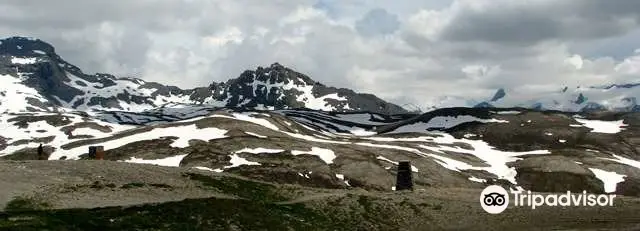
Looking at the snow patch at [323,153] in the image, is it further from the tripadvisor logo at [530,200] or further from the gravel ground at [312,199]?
the gravel ground at [312,199]

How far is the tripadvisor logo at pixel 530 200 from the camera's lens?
246 ft

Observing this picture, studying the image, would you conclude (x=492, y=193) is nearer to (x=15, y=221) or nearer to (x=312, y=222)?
(x=312, y=222)

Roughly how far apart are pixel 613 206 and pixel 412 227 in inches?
1061

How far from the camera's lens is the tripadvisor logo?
246 feet

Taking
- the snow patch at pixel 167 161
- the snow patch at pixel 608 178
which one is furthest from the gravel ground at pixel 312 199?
the snow patch at pixel 608 178

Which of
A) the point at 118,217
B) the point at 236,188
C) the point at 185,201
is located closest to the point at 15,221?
the point at 118,217

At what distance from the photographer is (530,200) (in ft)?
259

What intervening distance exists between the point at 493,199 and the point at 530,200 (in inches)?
220

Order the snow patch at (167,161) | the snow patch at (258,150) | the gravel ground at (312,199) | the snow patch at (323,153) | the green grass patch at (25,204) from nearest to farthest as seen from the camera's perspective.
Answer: the green grass patch at (25,204) → the gravel ground at (312,199) → the snow patch at (167,161) → the snow patch at (323,153) → the snow patch at (258,150)

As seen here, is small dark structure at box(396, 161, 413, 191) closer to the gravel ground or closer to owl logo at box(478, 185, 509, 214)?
the gravel ground

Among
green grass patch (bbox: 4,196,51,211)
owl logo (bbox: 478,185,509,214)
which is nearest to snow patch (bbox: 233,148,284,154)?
owl logo (bbox: 478,185,509,214)

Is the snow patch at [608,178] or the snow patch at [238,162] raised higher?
the snow patch at [238,162]

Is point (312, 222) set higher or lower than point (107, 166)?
lower

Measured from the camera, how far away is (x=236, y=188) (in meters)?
74.8
